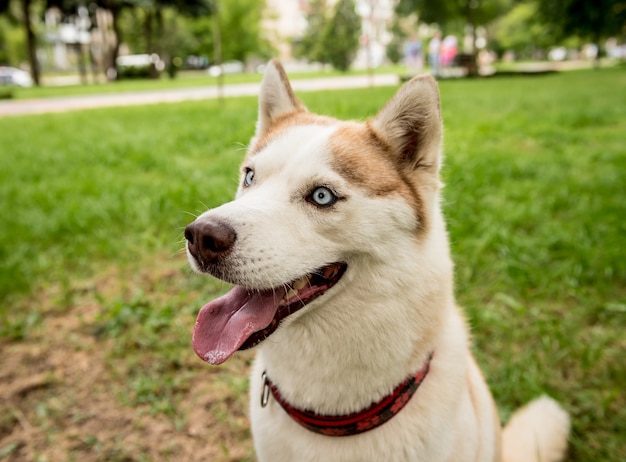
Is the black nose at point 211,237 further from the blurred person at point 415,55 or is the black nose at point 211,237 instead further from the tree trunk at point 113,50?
the tree trunk at point 113,50

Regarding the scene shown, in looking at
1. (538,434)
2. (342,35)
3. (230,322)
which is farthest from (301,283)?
(342,35)

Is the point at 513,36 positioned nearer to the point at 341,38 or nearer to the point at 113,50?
the point at 341,38

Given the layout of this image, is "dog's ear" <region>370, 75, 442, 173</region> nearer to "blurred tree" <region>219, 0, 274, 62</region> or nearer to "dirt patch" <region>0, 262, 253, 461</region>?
"dirt patch" <region>0, 262, 253, 461</region>

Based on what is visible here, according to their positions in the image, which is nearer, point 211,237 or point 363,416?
point 211,237

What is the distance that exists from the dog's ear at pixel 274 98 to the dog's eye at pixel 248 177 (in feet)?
1.09

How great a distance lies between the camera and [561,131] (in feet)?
25.8

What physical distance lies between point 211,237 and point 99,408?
1.76 m

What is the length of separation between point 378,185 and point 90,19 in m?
41.7

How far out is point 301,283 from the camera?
170cm

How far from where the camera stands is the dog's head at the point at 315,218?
1591mm

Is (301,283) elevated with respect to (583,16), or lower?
lower

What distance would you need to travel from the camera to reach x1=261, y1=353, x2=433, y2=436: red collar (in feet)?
5.68

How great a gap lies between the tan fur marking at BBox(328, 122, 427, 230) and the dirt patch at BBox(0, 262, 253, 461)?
1.58 metres

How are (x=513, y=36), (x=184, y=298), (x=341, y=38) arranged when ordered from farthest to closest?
(x=513, y=36)
(x=341, y=38)
(x=184, y=298)
